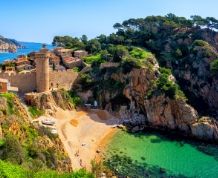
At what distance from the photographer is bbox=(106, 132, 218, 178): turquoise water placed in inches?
1694

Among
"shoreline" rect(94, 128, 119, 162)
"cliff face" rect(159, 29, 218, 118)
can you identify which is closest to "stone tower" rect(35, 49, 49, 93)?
"shoreline" rect(94, 128, 119, 162)

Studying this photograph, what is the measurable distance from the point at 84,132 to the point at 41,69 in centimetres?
1025

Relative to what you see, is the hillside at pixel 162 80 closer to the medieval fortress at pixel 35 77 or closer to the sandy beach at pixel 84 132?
the sandy beach at pixel 84 132

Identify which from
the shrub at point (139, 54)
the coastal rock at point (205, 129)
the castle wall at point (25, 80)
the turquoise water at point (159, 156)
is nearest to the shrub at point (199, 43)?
the shrub at point (139, 54)

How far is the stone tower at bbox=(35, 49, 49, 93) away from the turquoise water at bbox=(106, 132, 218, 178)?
12219mm

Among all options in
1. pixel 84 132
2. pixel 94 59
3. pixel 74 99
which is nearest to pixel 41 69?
pixel 74 99

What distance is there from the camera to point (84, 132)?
53250mm

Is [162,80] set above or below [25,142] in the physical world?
→ above

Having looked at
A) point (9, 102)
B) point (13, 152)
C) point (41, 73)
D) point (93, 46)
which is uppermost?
point (93, 46)

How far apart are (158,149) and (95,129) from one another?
9.38 meters

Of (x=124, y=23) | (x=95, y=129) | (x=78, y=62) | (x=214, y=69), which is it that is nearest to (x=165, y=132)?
(x=95, y=129)

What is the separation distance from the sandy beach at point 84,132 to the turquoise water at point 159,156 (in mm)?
1798

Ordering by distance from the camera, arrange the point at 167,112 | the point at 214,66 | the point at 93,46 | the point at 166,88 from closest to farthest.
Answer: the point at 167,112
the point at 166,88
the point at 214,66
the point at 93,46

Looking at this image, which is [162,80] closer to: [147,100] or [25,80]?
[147,100]
